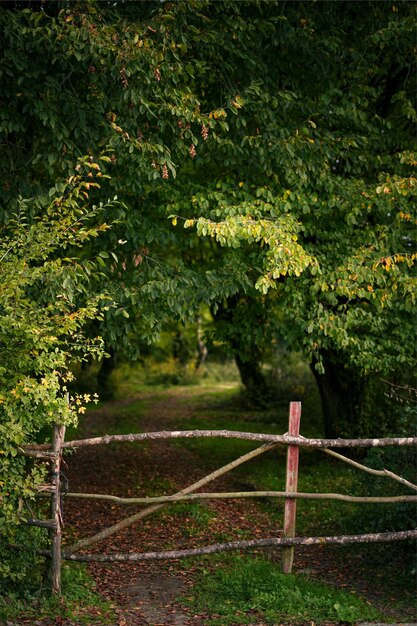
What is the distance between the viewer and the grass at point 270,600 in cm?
748

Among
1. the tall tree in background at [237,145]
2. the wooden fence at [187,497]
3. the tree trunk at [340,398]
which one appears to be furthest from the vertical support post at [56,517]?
the tree trunk at [340,398]

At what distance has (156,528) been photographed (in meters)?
11.2

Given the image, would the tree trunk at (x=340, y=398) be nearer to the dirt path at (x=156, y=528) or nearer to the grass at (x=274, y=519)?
the grass at (x=274, y=519)

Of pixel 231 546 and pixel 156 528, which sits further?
pixel 156 528

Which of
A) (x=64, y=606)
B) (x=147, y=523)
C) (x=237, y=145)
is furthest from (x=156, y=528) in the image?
(x=237, y=145)

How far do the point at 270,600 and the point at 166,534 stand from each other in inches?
134

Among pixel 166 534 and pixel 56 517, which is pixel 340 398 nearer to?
pixel 166 534

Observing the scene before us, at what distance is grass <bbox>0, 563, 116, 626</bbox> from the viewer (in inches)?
283

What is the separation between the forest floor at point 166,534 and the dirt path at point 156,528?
0.5 inches

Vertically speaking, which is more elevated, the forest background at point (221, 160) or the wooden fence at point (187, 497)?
the forest background at point (221, 160)

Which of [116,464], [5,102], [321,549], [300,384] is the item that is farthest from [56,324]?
[300,384]

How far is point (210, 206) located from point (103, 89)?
260 cm

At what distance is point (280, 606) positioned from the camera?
7.68 meters

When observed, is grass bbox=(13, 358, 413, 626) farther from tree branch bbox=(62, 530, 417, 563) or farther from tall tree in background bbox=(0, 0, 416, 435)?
tall tree in background bbox=(0, 0, 416, 435)
